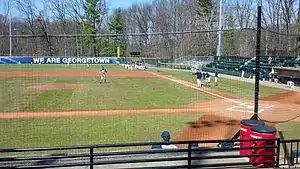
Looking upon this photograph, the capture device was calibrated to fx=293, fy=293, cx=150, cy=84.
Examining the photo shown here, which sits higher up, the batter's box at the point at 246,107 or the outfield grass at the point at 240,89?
the outfield grass at the point at 240,89

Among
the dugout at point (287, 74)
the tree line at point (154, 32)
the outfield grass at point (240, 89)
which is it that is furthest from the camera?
the dugout at point (287, 74)

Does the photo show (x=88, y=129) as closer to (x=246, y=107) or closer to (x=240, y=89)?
(x=246, y=107)

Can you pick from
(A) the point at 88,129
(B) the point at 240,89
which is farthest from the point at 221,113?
(B) the point at 240,89

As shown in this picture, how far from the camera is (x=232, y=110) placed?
16703 mm

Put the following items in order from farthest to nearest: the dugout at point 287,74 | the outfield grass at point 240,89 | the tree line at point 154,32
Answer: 1. the dugout at point 287,74
2. the outfield grass at point 240,89
3. the tree line at point 154,32

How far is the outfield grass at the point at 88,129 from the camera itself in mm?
10477

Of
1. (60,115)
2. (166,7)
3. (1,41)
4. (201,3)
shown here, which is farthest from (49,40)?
(166,7)

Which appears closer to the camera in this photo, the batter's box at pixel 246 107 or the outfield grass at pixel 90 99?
the batter's box at pixel 246 107

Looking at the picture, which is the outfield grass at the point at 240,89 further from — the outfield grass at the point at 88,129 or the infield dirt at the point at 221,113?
the outfield grass at the point at 88,129

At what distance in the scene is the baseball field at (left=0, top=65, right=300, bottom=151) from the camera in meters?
11.3

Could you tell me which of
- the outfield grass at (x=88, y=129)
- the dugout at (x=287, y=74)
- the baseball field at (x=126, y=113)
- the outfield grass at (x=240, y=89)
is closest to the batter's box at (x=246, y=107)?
the baseball field at (x=126, y=113)

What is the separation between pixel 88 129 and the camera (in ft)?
40.1

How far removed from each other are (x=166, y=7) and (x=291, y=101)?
211 feet

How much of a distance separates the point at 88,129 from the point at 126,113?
13.3 feet
